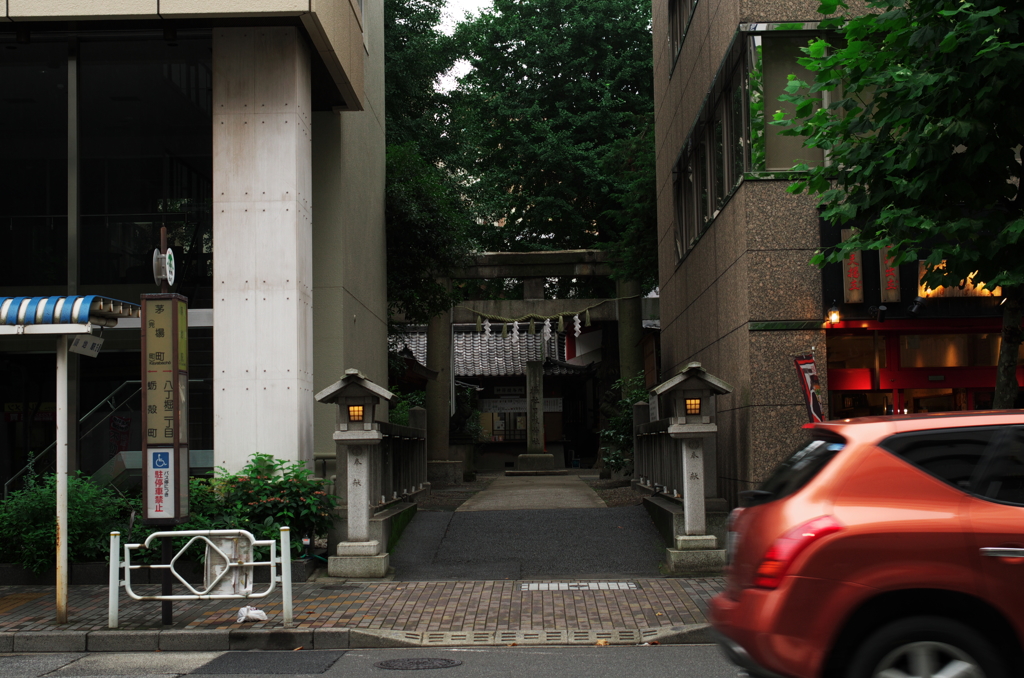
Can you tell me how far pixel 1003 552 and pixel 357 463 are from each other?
26.5 ft

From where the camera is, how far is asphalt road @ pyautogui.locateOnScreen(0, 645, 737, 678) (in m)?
7.07

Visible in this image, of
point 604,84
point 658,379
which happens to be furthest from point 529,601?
point 604,84

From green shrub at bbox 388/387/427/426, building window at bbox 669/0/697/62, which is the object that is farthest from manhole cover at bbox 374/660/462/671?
green shrub at bbox 388/387/427/426

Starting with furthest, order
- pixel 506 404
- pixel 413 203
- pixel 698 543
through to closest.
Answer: pixel 506 404 → pixel 413 203 → pixel 698 543

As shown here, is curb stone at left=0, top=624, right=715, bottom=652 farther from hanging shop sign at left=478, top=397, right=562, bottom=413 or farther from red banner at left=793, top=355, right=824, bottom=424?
hanging shop sign at left=478, top=397, right=562, bottom=413

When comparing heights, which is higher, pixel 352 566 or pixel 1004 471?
pixel 1004 471

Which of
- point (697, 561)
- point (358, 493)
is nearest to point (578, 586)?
point (697, 561)

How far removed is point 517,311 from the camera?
89.2 feet

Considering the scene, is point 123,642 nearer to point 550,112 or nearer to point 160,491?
point 160,491

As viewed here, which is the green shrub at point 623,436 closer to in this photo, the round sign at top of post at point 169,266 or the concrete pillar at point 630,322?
the concrete pillar at point 630,322

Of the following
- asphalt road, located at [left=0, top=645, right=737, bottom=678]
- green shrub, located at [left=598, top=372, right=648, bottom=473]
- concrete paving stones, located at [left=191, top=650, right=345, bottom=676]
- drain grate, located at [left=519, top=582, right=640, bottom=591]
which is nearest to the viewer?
asphalt road, located at [left=0, top=645, right=737, bottom=678]

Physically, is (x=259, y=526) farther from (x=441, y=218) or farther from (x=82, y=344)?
(x=441, y=218)

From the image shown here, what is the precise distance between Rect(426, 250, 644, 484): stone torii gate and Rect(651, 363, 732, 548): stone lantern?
14.3m

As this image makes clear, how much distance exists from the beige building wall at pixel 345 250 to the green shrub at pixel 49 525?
3.94 metres
